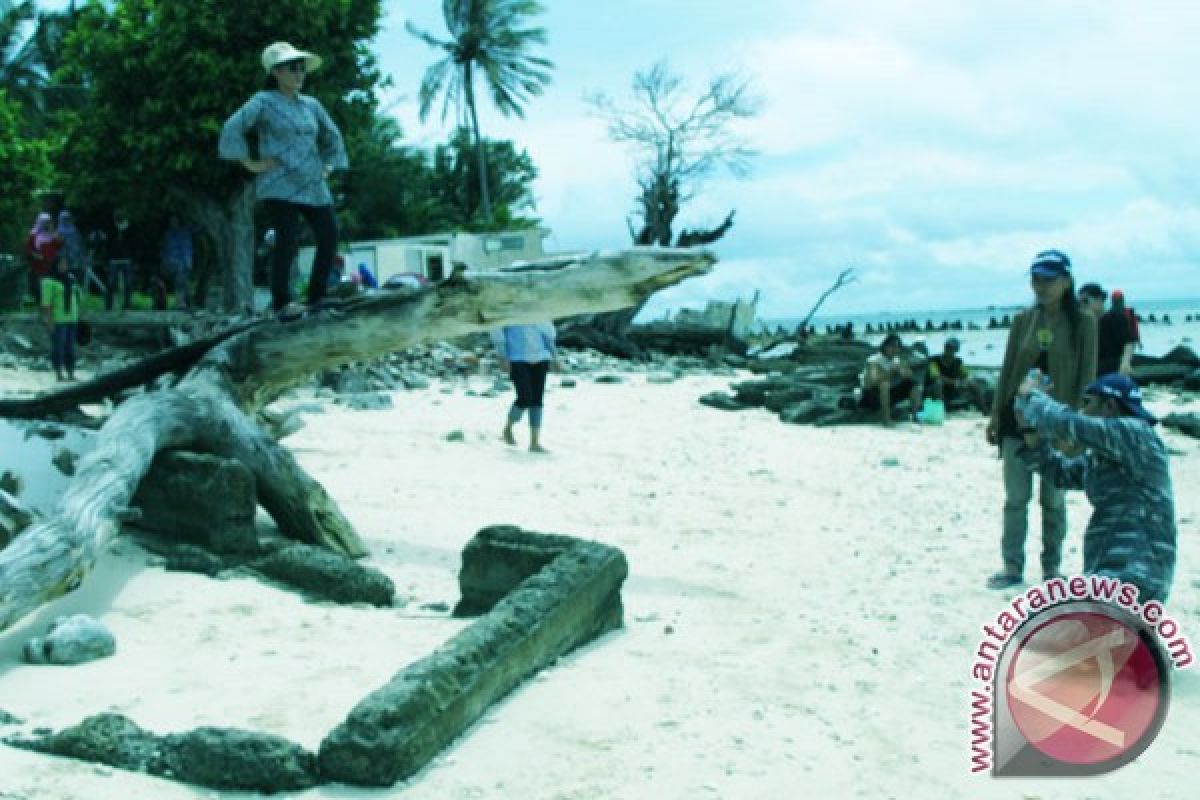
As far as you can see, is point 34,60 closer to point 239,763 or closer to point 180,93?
point 180,93

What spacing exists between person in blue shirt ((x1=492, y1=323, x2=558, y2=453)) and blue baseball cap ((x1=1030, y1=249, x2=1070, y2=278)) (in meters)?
5.40

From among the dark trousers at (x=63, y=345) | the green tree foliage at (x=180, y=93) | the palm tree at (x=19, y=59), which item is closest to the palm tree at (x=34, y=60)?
the palm tree at (x=19, y=59)

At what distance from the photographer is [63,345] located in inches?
526

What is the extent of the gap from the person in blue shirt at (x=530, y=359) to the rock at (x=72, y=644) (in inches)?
242

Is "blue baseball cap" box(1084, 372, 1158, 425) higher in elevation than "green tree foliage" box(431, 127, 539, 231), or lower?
lower

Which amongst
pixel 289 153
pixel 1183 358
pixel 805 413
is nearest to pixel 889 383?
pixel 805 413

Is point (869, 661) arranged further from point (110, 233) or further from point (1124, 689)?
point (110, 233)

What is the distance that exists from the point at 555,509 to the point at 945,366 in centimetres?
900

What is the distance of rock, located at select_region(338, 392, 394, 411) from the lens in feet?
41.0

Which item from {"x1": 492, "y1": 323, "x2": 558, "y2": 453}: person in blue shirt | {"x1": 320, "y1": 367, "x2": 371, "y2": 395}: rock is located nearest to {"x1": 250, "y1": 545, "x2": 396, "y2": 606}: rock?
{"x1": 492, "y1": 323, "x2": 558, "y2": 453}: person in blue shirt

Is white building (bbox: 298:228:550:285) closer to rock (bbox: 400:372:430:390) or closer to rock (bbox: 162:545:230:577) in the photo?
rock (bbox: 400:372:430:390)

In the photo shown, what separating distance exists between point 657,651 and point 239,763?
1.89 meters

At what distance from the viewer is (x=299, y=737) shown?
11.6ft

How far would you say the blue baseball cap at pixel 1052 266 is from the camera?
540 centimetres
